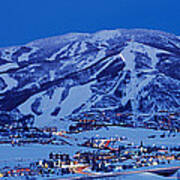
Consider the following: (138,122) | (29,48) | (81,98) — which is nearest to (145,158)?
(138,122)

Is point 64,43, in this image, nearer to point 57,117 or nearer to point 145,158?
point 57,117

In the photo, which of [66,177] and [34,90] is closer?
[66,177]

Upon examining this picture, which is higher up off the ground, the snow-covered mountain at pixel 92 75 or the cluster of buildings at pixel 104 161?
the snow-covered mountain at pixel 92 75

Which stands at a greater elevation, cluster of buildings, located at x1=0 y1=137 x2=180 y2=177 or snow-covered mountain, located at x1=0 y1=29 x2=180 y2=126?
snow-covered mountain, located at x1=0 y1=29 x2=180 y2=126

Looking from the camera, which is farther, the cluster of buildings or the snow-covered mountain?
the snow-covered mountain

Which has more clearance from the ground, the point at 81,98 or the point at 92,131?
the point at 81,98

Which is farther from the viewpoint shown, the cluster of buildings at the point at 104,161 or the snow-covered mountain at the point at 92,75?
the snow-covered mountain at the point at 92,75

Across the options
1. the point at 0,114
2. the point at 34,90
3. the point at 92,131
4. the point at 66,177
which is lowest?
the point at 66,177

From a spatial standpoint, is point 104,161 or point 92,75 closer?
point 104,161
